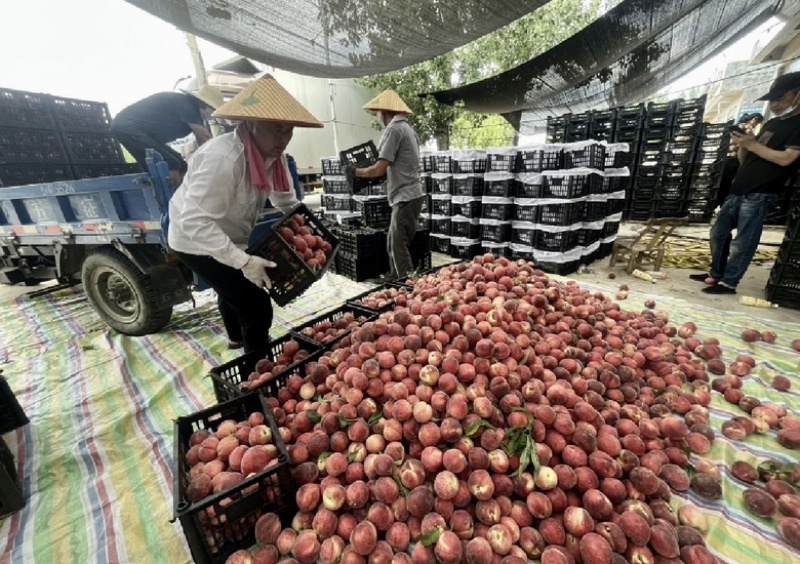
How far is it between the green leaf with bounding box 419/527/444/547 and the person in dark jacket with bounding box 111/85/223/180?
3861 mm

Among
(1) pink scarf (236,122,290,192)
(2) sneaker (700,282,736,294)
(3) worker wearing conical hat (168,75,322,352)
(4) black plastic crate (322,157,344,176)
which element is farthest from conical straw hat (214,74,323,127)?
(2) sneaker (700,282,736,294)

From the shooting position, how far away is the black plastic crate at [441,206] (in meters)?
A: 6.81

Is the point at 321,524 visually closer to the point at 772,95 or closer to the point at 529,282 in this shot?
the point at 529,282

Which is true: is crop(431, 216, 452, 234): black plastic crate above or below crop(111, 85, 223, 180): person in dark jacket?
below

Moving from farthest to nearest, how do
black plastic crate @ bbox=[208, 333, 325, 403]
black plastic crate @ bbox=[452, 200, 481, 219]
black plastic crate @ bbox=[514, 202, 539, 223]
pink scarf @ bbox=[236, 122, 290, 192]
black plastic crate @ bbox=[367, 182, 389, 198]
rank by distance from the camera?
black plastic crate @ bbox=[367, 182, 389, 198] → black plastic crate @ bbox=[452, 200, 481, 219] → black plastic crate @ bbox=[514, 202, 539, 223] → pink scarf @ bbox=[236, 122, 290, 192] → black plastic crate @ bbox=[208, 333, 325, 403]

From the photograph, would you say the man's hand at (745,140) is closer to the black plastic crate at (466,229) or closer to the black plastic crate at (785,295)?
the black plastic crate at (785,295)

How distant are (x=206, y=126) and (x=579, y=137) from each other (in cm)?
982

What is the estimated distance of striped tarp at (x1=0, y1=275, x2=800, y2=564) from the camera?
160 centimetres

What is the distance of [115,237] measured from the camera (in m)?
3.51

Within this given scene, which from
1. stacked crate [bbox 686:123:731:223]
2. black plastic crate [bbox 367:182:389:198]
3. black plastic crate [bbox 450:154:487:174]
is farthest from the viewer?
stacked crate [bbox 686:123:731:223]

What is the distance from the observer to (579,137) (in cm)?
997

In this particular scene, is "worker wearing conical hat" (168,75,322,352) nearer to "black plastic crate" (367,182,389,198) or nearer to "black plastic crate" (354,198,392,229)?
"black plastic crate" (354,198,392,229)

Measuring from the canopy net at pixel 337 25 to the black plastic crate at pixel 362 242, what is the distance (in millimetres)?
2731

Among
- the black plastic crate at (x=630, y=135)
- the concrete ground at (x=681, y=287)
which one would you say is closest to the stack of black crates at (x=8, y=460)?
the concrete ground at (x=681, y=287)
